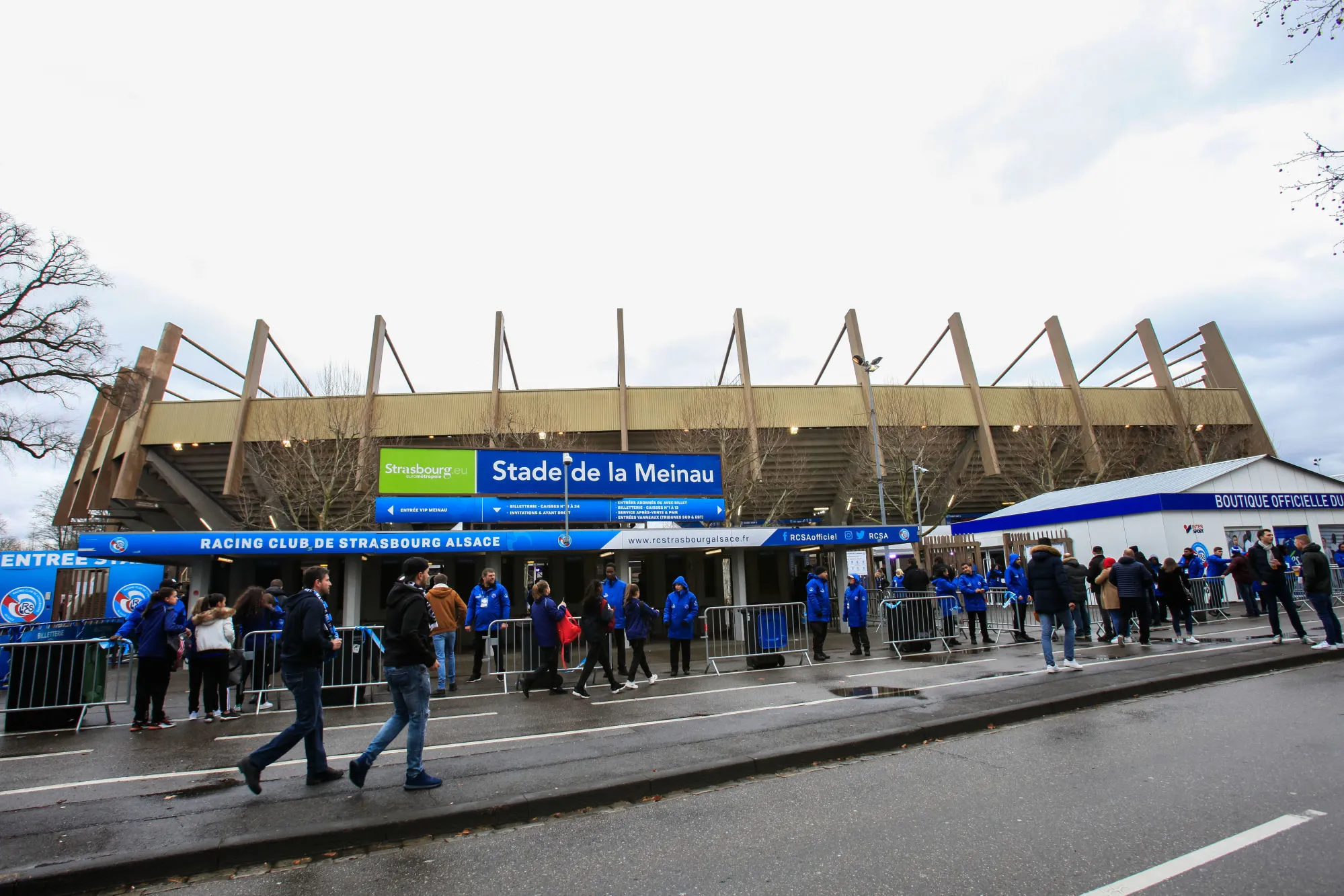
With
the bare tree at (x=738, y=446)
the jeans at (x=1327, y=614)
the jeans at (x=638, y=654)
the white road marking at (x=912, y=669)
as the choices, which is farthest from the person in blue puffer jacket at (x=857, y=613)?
the bare tree at (x=738, y=446)

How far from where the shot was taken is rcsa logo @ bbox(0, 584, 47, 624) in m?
19.4

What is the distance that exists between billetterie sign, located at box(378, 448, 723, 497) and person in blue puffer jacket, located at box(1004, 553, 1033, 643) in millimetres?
7416

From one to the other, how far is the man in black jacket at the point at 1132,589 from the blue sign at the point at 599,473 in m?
9.43

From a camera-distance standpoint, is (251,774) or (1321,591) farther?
(1321,591)

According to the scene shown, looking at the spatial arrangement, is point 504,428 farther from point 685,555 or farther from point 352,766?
point 352,766

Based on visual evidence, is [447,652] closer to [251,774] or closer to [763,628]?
[763,628]

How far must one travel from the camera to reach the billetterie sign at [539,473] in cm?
1698

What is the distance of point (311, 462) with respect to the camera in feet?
94.1

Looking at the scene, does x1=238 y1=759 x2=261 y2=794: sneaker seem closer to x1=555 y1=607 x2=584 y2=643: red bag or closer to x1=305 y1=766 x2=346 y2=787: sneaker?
x1=305 y1=766 x2=346 y2=787: sneaker

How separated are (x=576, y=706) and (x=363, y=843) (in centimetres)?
478

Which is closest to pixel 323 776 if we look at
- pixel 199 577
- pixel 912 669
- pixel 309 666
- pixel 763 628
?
pixel 309 666

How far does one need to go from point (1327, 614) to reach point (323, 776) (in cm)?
1355

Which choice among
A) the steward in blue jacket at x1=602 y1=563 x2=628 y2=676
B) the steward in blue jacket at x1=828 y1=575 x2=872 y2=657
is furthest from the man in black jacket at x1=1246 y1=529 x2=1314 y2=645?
the steward in blue jacket at x1=602 y1=563 x2=628 y2=676

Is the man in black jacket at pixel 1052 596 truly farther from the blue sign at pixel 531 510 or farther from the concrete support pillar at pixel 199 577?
the concrete support pillar at pixel 199 577
